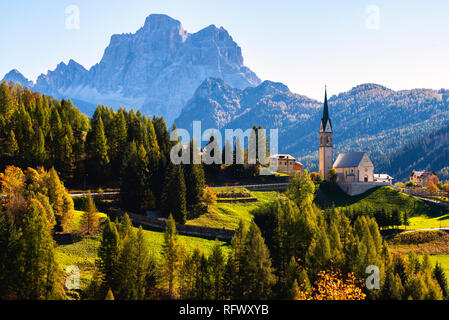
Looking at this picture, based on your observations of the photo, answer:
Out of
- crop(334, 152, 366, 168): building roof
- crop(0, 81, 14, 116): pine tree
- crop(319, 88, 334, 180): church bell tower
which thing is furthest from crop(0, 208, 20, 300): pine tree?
crop(319, 88, 334, 180): church bell tower

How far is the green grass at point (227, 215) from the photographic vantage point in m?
74.4

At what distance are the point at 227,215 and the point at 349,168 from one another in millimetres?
55363

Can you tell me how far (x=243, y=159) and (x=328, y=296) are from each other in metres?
66.1

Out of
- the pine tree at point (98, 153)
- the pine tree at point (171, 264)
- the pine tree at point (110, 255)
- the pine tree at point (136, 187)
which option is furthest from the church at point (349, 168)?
the pine tree at point (110, 255)

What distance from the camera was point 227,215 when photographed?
7975 cm

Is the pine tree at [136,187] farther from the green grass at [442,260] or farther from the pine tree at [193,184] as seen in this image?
the green grass at [442,260]

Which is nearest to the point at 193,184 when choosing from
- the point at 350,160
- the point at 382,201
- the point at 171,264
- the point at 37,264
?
the point at 171,264

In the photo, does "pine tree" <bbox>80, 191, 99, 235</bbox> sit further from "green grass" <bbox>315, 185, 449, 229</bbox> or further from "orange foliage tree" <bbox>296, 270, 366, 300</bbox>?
"green grass" <bbox>315, 185, 449, 229</bbox>

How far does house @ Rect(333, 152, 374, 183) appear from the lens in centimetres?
11933
